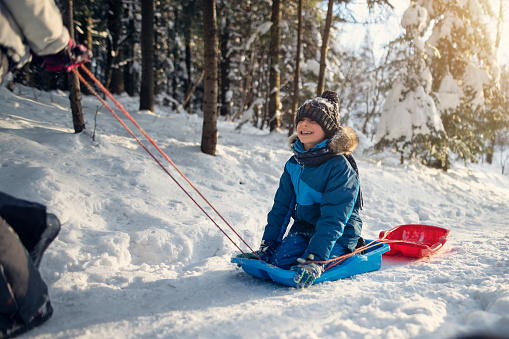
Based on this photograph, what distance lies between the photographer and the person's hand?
243 cm

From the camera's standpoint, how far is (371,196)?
6.62 metres

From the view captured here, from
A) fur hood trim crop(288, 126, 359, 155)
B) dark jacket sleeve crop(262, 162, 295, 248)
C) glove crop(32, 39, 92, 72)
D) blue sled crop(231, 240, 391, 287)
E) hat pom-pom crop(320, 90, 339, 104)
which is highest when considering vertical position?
glove crop(32, 39, 92, 72)

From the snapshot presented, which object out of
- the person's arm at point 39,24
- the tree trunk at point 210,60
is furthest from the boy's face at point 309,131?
the tree trunk at point 210,60

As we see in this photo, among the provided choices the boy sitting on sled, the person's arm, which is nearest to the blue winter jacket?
the boy sitting on sled

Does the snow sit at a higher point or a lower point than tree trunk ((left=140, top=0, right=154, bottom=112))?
lower

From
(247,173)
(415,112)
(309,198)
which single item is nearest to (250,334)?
(309,198)

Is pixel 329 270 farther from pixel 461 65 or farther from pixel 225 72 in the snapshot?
pixel 225 72

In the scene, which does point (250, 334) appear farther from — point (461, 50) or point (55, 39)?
point (461, 50)

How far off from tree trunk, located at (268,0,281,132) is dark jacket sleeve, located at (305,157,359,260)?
7.98 metres

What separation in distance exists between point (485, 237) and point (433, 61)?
261 inches

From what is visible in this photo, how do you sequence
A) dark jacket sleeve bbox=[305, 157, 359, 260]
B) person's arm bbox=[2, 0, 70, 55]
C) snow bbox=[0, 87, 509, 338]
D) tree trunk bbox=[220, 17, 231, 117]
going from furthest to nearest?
1. tree trunk bbox=[220, 17, 231, 117]
2. dark jacket sleeve bbox=[305, 157, 359, 260]
3. snow bbox=[0, 87, 509, 338]
4. person's arm bbox=[2, 0, 70, 55]

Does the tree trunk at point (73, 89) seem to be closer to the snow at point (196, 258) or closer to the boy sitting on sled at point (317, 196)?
the snow at point (196, 258)

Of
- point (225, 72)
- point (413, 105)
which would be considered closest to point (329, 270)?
point (413, 105)

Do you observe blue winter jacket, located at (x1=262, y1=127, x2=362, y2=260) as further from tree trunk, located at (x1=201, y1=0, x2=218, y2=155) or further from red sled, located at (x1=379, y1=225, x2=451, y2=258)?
tree trunk, located at (x1=201, y1=0, x2=218, y2=155)
